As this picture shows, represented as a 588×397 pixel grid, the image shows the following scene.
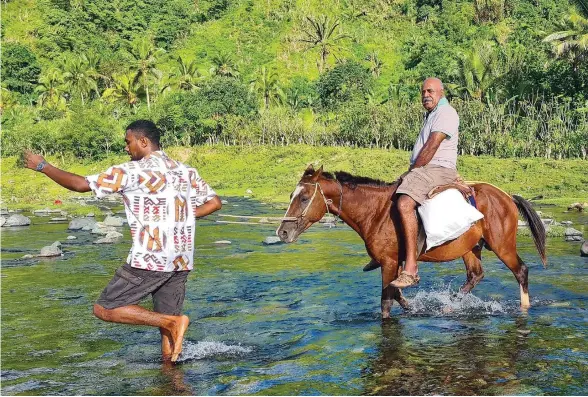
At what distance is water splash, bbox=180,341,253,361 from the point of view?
8.02 meters

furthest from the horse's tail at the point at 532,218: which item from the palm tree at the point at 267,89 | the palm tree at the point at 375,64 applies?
the palm tree at the point at 375,64

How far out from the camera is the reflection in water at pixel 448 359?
6609 mm

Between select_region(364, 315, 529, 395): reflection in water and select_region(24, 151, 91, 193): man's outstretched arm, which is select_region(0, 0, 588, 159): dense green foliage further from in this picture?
select_region(24, 151, 91, 193): man's outstretched arm

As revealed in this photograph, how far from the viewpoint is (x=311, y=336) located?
898 centimetres

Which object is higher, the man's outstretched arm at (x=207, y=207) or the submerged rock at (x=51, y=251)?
the man's outstretched arm at (x=207, y=207)

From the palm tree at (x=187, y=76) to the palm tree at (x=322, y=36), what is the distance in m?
18.4

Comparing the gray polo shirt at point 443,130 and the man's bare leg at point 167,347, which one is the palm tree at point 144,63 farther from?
the man's bare leg at point 167,347

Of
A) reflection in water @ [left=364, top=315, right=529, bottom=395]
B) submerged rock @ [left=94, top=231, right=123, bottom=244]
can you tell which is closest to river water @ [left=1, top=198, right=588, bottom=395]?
reflection in water @ [left=364, top=315, right=529, bottom=395]

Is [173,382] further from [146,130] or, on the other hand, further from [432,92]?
[432,92]

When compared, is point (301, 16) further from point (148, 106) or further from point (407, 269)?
point (407, 269)

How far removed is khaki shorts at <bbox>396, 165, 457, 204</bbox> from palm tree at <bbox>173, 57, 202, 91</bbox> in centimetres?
6835

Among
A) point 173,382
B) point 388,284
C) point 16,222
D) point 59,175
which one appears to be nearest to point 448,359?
point 388,284

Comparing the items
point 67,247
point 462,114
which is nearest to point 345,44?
point 462,114

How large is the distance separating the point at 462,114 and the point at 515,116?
384 cm
